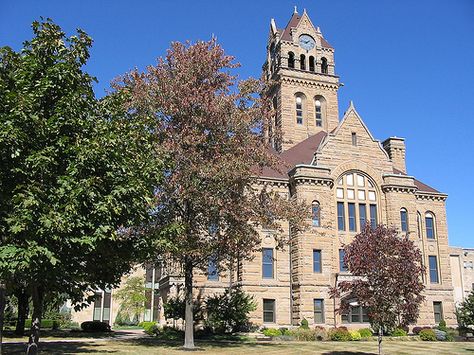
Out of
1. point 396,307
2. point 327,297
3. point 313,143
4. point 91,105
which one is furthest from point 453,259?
point 91,105

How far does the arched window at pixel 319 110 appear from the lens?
57.9 meters

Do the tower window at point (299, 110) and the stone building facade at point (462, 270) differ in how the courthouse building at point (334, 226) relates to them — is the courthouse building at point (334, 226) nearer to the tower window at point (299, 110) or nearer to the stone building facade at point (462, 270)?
the tower window at point (299, 110)

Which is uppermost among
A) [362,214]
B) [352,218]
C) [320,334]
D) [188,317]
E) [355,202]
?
[355,202]

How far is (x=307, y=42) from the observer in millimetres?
60156

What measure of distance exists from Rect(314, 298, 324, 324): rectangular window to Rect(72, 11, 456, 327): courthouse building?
8 cm

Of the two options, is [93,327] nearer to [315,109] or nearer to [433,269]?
[433,269]

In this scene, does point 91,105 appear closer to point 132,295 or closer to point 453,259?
point 132,295

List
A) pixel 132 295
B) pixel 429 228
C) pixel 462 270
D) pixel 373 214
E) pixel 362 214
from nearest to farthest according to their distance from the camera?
pixel 362 214 < pixel 373 214 < pixel 429 228 < pixel 132 295 < pixel 462 270

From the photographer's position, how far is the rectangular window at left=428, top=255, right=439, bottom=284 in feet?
148

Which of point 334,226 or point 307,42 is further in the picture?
point 307,42

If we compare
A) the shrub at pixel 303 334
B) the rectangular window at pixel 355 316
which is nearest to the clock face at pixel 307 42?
the rectangular window at pixel 355 316

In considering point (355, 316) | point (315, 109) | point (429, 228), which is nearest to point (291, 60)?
point (315, 109)

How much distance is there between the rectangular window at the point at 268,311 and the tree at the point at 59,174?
2373 cm

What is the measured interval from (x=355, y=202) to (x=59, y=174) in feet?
104
